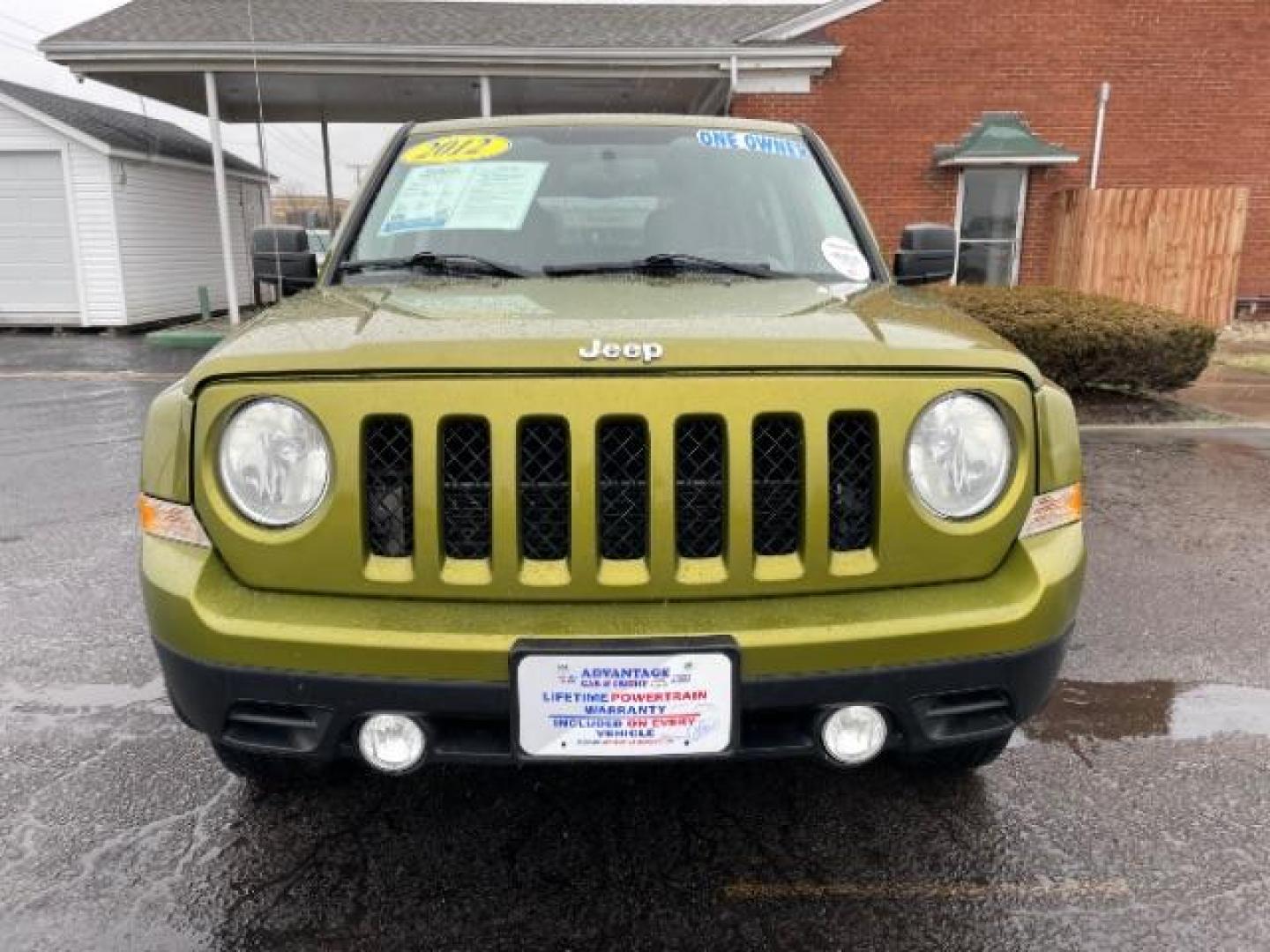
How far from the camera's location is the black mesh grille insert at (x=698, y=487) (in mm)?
1863

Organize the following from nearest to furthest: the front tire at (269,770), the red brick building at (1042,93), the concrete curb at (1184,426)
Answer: the front tire at (269,770)
the concrete curb at (1184,426)
the red brick building at (1042,93)

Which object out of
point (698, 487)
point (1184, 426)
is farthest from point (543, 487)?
point (1184, 426)

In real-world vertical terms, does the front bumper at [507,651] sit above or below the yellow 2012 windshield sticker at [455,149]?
below

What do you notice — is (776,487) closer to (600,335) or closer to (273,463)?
(600,335)

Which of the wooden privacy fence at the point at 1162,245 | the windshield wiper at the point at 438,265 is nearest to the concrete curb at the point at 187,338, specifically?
the windshield wiper at the point at 438,265

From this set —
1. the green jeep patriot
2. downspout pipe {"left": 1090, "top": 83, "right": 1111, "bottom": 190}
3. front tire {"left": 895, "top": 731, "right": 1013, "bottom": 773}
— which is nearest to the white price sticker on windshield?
the green jeep patriot

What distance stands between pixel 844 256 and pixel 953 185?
1118cm

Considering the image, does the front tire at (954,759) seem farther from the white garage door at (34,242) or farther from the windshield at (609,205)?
the white garage door at (34,242)

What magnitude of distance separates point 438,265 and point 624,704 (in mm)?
1541

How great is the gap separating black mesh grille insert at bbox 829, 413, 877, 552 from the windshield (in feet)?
3.37

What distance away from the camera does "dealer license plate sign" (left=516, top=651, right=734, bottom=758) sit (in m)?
1.78

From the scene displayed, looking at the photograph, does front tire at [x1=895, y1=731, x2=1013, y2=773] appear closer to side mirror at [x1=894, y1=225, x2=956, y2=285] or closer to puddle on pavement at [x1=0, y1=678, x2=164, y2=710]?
side mirror at [x1=894, y1=225, x2=956, y2=285]

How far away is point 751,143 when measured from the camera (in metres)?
3.41

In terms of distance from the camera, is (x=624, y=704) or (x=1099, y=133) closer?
(x=624, y=704)
